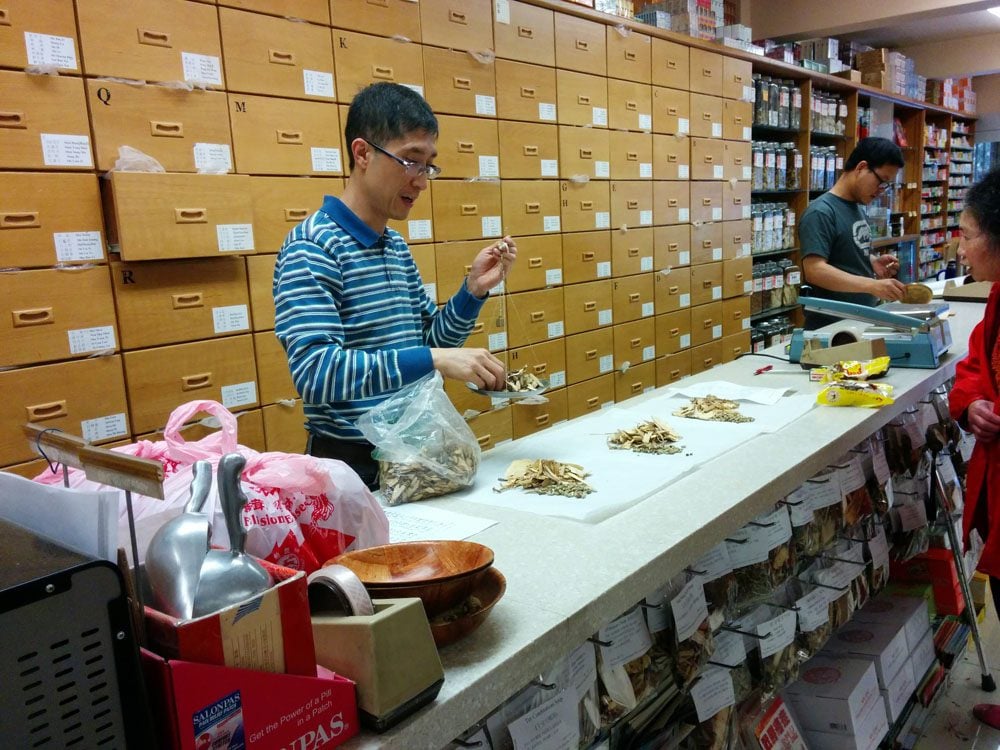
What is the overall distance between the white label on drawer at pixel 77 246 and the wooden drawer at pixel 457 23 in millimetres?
1622

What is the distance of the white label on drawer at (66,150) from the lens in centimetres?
221

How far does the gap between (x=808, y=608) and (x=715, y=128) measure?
4128 millimetres

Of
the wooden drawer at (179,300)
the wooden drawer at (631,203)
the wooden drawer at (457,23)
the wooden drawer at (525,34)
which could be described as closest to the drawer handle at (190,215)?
the wooden drawer at (179,300)

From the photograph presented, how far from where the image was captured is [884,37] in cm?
802

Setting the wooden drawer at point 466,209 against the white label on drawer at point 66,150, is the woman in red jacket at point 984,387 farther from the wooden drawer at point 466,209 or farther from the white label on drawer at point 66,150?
the white label on drawer at point 66,150

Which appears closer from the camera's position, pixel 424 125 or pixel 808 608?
pixel 424 125

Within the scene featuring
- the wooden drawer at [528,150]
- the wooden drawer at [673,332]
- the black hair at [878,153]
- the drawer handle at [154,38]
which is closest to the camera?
the drawer handle at [154,38]

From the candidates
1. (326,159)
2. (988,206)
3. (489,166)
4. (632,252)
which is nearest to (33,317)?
(326,159)

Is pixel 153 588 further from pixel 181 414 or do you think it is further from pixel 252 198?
pixel 252 198

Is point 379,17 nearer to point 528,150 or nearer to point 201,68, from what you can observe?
point 201,68

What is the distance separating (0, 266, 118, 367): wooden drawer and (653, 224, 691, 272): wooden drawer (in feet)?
10.8

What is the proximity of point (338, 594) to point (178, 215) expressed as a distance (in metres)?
2.06

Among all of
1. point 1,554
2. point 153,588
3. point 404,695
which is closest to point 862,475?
point 404,695

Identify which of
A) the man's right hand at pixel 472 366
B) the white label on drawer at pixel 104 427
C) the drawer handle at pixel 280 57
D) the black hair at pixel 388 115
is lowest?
the white label on drawer at pixel 104 427
